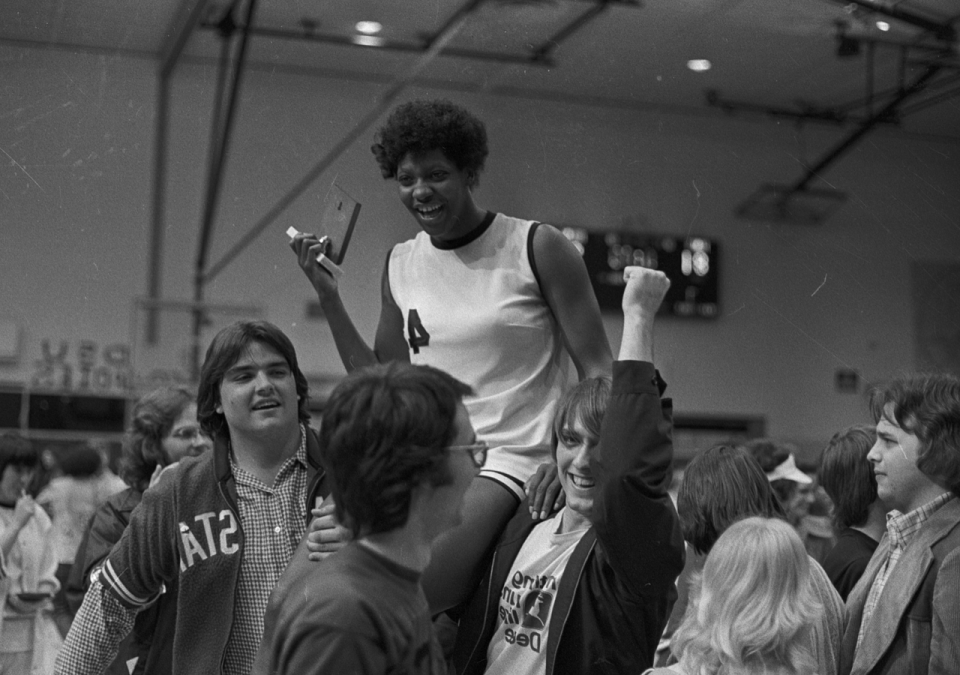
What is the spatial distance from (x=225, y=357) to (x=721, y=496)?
3.34 ft

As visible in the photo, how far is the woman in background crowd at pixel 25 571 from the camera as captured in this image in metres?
3.96

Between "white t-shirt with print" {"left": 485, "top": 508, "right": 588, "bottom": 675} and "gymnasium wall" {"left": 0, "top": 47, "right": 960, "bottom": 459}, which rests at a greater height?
"gymnasium wall" {"left": 0, "top": 47, "right": 960, "bottom": 459}

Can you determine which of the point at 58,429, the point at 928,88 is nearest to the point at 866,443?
the point at 928,88

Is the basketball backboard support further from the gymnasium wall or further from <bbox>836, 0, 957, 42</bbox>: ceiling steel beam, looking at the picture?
<bbox>836, 0, 957, 42</bbox>: ceiling steel beam

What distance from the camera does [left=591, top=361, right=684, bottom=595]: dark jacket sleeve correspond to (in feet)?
5.33

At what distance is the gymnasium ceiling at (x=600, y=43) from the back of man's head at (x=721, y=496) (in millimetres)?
784

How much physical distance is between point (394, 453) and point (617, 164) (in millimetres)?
1398

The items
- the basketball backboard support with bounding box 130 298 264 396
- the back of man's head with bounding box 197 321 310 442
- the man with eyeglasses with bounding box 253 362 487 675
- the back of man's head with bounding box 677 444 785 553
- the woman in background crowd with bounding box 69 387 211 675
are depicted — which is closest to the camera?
the man with eyeglasses with bounding box 253 362 487 675

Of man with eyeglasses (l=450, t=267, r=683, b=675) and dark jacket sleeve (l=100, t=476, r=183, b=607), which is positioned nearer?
man with eyeglasses (l=450, t=267, r=683, b=675)

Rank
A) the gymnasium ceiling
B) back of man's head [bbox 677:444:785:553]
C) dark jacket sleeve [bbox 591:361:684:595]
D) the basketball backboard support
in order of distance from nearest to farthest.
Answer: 1. dark jacket sleeve [bbox 591:361:684:595]
2. back of man's head [bbox 677:444:785:553]
3. the gymnasium ceiling
4. the basketball backboard support

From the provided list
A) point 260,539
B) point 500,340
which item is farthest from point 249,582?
point 500,340

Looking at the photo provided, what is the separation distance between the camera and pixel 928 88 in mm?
2723

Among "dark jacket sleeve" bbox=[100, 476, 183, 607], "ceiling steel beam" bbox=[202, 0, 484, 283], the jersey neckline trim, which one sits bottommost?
"dark jacket sleeve" bbox=[100, 476, 183, 607]

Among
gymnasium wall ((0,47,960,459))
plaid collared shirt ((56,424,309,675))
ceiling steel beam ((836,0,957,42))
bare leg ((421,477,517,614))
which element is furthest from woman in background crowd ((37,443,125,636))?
→ ceiling steel beam ((836,0,957,42))
